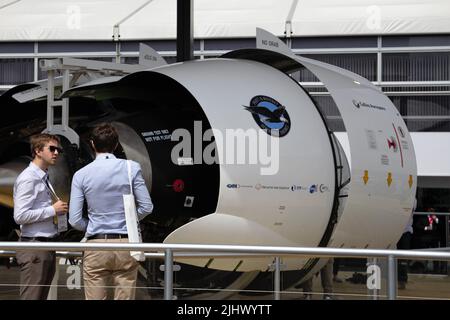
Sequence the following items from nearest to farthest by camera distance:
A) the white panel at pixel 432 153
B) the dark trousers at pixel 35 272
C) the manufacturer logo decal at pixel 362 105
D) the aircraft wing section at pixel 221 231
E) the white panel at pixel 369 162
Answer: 1. the dark trousers at pixel 35 272
2. the aircraft wing section at pixel 221 231
3. the white panel at pixel 369 162
4. the manufacturer logo decal at pixel 362 105
5. the white panel at pixel 432 153

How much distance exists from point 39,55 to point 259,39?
47.8 feet

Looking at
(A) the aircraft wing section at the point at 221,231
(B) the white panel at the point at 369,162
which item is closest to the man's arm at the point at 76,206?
(A) the aircraft wing section at the point at 221,231

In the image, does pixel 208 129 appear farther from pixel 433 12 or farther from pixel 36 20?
pixel 36 20

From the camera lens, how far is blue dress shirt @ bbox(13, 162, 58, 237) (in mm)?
7672

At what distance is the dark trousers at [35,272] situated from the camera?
686cm

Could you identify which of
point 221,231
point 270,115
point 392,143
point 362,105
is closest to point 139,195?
point 221,231

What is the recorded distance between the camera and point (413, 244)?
69.3ft

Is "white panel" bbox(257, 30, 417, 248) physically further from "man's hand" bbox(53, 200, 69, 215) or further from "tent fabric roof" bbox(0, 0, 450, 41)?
"tent fabric roof" bbox(0, 0, 450, 41)

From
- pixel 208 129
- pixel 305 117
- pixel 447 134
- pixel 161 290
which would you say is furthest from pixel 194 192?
pixel 447 134

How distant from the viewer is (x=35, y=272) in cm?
707

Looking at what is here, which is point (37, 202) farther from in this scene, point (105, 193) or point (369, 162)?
point (369, 162)

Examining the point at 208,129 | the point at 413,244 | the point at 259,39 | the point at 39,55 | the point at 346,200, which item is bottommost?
the point at 413,244

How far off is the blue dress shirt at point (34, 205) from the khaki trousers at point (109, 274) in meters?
1.02

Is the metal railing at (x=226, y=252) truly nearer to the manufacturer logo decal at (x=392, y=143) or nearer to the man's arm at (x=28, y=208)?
the man's arm at (x=28, y=208)
